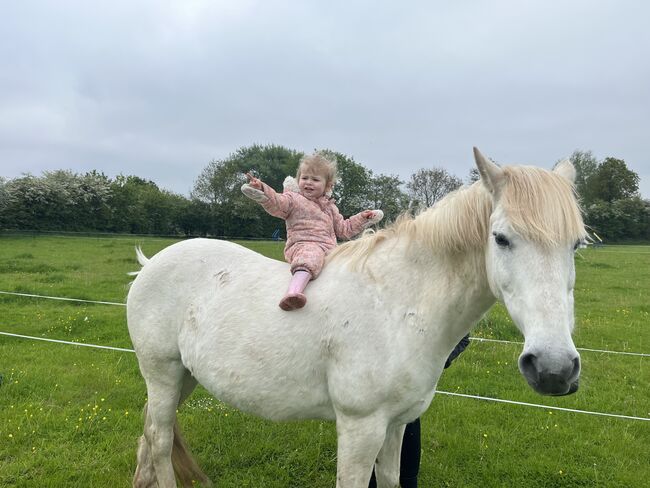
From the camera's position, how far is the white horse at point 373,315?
5.79 ft

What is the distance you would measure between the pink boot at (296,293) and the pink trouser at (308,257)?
0.14 feet

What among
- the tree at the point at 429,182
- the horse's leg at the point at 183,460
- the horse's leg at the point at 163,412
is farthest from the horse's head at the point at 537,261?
the tree at the point at 429,182

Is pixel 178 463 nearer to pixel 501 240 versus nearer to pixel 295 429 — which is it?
pixel 295 429

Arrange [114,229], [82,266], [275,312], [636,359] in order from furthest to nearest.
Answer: [114,229]
[82,266]
[636,359]
[275,312]

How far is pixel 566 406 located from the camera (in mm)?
4895

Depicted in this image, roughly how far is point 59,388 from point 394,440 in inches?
163

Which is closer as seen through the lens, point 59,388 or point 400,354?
point 400,354

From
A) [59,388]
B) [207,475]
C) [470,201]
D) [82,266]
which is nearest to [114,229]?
[82,266]

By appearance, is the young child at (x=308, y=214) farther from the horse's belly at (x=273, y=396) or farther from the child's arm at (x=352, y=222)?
the horse's belly at (x=273, y=396)

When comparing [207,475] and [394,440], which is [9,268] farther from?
[394,440]

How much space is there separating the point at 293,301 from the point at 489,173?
46.9 inches

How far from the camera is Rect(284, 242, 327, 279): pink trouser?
8.37 ft

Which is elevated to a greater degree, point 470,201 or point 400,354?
point 470,201

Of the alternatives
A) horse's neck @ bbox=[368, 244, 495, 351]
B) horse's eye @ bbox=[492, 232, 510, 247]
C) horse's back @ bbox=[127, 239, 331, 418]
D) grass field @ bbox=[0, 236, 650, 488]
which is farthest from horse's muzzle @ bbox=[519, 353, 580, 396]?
horse's back @ bbox=[127, 239, 331, 418]
